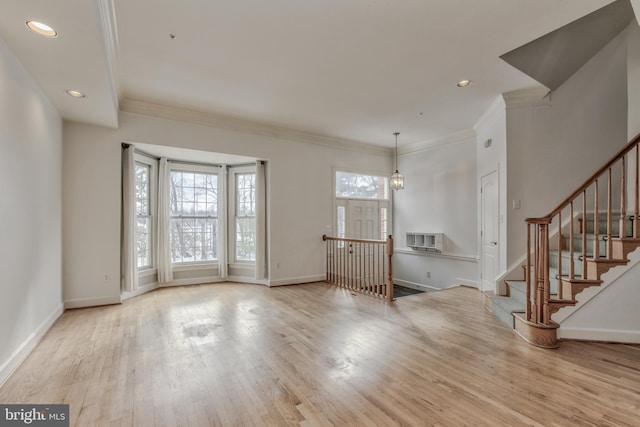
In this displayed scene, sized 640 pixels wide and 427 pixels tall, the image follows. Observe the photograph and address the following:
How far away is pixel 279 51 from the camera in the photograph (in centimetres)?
318

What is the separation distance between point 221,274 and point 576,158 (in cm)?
644

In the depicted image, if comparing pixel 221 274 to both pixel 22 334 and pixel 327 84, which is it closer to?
pixel 22 334

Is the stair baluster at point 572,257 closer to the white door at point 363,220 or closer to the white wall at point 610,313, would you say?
the white wall at point 610,313

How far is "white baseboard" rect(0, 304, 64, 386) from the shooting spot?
244cm

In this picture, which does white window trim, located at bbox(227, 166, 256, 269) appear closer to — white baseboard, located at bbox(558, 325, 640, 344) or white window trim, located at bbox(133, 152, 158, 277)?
white window trim, located at bbox(133, 152, 158, 277)

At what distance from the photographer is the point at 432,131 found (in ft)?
19.9

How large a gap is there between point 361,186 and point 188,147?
12.8 feet

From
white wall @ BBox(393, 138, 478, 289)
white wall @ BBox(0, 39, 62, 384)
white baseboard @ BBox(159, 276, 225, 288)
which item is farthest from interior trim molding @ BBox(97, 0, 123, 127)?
white wall @ BBox(393, 138, 478, 289)

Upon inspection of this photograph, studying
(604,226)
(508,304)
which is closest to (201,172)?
(508,304)

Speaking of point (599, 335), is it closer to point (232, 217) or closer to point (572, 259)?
point (572, 259)

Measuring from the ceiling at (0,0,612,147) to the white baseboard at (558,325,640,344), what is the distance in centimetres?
303

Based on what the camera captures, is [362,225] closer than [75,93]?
No

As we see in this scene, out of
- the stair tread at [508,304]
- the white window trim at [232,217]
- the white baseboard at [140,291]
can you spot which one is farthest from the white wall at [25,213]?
the stair tread at [508,304]

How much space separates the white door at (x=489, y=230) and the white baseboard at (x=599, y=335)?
1.59 meters
